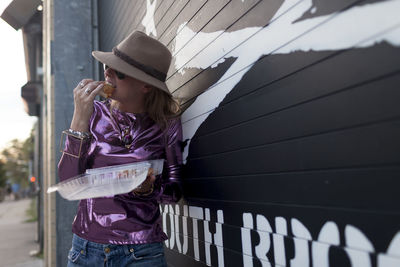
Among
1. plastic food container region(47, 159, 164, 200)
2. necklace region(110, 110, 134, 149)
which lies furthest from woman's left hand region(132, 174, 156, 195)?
necklace region(110, 110, 134, 149)

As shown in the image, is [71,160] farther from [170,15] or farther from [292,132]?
[170,15]

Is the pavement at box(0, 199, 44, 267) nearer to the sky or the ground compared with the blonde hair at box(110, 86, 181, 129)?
nearer to the ground

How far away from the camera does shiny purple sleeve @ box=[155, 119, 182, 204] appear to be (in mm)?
2441

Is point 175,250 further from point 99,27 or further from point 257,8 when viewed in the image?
point 99,27

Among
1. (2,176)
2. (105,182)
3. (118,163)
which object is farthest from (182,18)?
(2,176)

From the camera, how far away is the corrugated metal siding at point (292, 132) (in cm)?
117

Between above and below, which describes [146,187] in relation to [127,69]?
below

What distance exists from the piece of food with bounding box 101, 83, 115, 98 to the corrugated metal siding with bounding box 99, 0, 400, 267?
56 centimetres

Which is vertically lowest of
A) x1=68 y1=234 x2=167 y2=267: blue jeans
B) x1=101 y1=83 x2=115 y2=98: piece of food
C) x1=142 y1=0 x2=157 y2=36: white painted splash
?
x1=68 y1=234 x2=167 y2=267: blue jeans

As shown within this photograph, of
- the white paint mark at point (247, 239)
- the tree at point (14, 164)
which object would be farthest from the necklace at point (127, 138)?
the tree at point (14, 164)

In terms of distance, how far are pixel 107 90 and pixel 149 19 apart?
1491 mm

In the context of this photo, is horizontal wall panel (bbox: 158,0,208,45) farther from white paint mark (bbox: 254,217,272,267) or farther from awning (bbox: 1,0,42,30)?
awning (bbox: 1,0,42,30)

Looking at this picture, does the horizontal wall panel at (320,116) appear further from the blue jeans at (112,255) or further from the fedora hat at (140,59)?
the blue jeans at (112,255)

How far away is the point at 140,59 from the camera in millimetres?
2193
